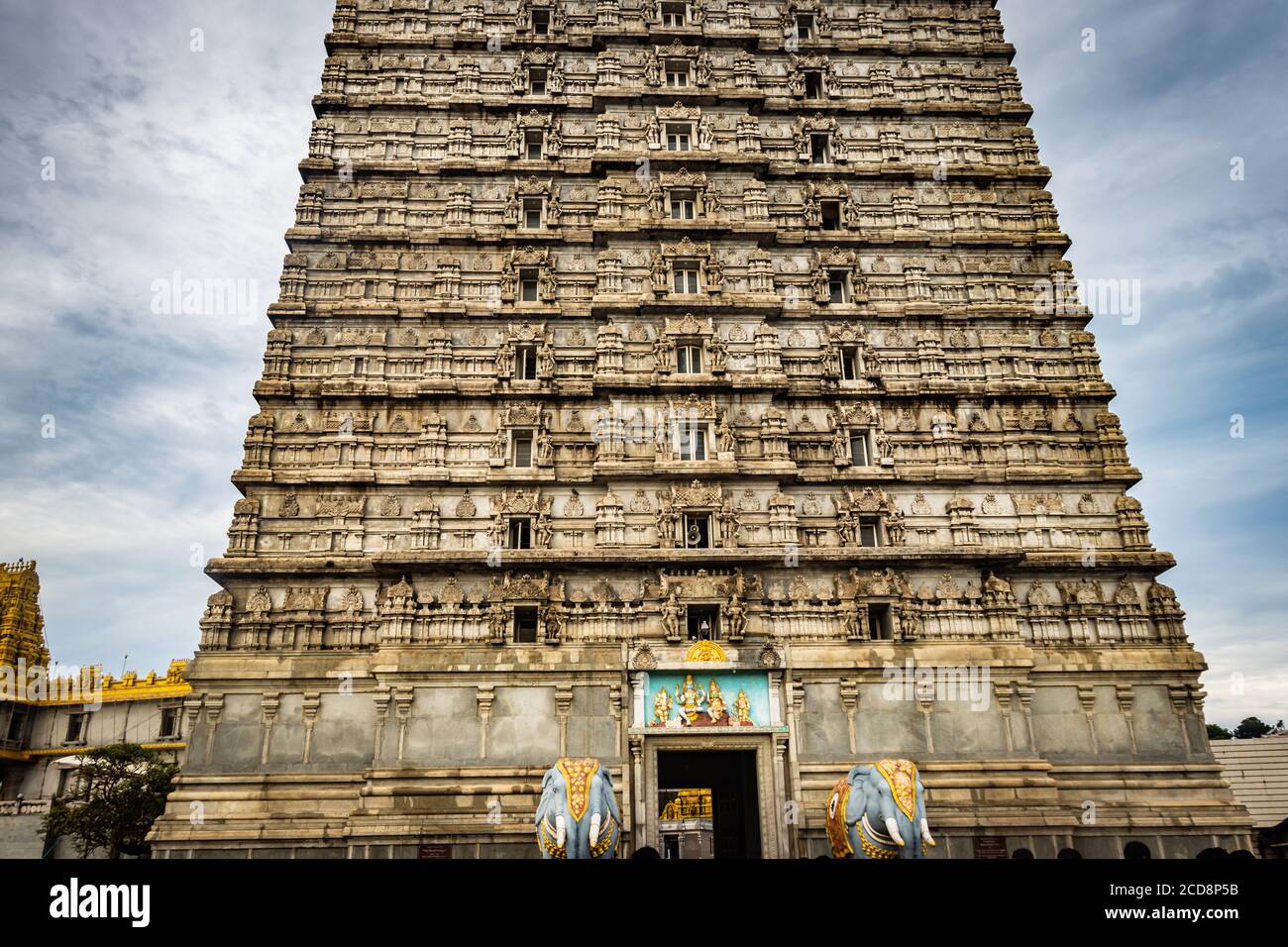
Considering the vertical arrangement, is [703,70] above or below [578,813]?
above

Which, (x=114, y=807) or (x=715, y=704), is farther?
(x=114, y=807)

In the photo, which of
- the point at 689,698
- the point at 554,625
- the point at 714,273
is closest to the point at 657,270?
the point at 714,273

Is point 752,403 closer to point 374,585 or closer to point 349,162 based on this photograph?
point 374,585

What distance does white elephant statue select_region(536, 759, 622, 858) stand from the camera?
1554cm

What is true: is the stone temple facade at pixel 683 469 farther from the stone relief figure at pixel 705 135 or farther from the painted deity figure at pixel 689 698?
the stone relief figure at pixel 705 135

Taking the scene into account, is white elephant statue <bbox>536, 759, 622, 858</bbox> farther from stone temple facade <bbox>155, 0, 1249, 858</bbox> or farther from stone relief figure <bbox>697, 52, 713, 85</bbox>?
stone relief figure <bbox>697, 52, 713, 85</bbox>

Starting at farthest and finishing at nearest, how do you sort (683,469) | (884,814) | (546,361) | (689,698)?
1. (546,361)
2. (683,469)
3. (689,698)
4. (884,814)

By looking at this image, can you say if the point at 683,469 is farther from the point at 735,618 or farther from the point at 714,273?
the point at 714,273

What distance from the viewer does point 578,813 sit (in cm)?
1572

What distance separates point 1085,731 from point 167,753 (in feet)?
152

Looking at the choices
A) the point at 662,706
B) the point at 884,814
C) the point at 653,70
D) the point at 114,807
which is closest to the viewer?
the point at 884,814

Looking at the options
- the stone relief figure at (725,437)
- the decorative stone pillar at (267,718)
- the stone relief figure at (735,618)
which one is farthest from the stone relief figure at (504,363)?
the decorative stone pillar at (267,718)

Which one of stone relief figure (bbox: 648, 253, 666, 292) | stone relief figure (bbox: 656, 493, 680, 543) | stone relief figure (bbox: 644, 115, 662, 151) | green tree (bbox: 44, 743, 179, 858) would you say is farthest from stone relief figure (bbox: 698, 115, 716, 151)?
green tree (bbox: 44, 743, 179, 858)

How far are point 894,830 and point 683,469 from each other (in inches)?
486
